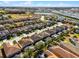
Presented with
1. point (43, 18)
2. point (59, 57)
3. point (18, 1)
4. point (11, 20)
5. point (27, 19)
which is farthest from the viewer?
point (43, 18)

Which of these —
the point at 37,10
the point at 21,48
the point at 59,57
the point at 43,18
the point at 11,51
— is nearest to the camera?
the point at 59,57

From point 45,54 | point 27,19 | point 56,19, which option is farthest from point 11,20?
point 45,54

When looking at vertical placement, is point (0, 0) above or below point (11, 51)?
above

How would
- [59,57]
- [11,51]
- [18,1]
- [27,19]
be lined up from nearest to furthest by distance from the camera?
1. [59,57]
2. [11,51]
3. [18,1]
4. [27,19]

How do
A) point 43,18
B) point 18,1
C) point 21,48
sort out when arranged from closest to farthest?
point 21,48
point 18,1
point 43,18

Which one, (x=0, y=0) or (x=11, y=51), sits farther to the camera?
(x=0, y=0)

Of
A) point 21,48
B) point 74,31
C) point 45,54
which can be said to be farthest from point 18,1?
point 45,54

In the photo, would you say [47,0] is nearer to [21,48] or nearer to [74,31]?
[74,31]

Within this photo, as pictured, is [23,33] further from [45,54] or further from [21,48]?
[45,54]

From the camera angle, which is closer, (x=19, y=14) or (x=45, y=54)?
(x=45, y=54)
